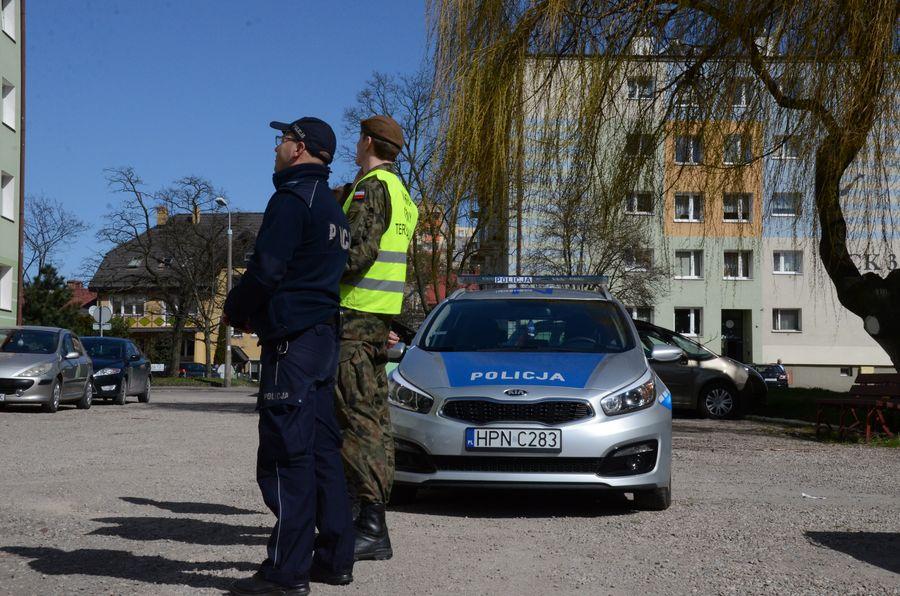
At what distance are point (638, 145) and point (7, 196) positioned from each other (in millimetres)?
30471

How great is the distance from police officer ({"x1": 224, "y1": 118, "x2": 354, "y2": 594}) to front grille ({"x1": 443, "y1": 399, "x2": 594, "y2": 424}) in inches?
98.0

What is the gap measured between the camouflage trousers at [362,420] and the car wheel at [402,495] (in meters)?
2.07

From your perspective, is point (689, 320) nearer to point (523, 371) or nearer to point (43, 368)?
point (43, 368)

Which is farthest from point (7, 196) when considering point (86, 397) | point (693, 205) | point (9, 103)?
point (693, 205)

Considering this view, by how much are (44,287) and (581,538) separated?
5974 centimetres

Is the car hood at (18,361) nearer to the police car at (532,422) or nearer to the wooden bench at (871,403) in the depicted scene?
the wooden bench at (871,403)

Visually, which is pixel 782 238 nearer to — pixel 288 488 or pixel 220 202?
pixel 288 488

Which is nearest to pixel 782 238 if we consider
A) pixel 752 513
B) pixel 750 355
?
pixel 752 513

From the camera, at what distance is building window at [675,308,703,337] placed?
6506 centimetres

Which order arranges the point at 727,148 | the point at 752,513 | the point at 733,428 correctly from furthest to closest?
1. the point at 733,428
2. the point at 727,148
3. the point at 752,513

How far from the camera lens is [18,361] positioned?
19812 millimetres

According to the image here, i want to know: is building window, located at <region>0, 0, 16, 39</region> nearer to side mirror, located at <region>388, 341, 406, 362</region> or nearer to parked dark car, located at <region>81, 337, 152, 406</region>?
parked dark car, located at <region>81, 337, 152, 406</region>

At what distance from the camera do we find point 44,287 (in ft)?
204

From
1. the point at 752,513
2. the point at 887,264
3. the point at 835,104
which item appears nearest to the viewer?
the point at 752,513
